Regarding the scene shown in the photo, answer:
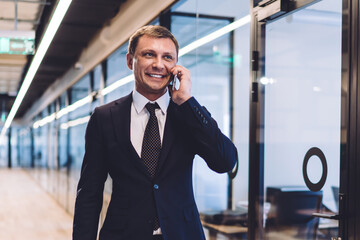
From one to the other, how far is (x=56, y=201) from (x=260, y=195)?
30.7 feet

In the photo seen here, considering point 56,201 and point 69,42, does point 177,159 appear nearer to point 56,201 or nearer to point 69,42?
point 69,42

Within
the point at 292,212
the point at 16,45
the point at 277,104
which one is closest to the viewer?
the point at 277,104

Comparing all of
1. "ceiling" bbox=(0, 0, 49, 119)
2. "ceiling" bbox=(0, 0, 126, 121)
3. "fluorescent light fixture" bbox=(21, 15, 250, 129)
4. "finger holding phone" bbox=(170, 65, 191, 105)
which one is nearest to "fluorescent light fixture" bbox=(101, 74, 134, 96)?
"fluorescent light fixture" bbox=(21, 15, 250, 129)

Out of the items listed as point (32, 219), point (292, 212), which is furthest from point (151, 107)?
point (32, 219)

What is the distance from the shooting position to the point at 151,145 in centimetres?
138

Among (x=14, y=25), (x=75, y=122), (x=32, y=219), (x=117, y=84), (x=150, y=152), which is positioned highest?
(x=14, y=25)

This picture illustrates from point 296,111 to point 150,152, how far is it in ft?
4.58

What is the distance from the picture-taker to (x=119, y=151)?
138 centimetres

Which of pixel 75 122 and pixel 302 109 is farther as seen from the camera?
pixel 75 122

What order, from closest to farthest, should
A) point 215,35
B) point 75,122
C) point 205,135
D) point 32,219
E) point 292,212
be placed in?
point 205,135 → point 292,212 → point 215,35 → point 32,219 → point 75,122

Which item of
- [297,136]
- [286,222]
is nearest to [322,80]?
[297,136]

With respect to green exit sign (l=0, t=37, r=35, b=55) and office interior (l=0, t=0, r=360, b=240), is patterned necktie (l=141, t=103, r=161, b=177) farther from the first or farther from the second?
green exit sign (l=0, t=37, r=35, b=55)

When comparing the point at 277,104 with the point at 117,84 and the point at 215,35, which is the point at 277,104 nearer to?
the point at 215,35

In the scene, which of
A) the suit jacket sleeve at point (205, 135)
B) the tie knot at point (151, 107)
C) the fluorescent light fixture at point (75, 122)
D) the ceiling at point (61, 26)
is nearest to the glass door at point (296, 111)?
the suit jacket sleeve at point (205, 135)
